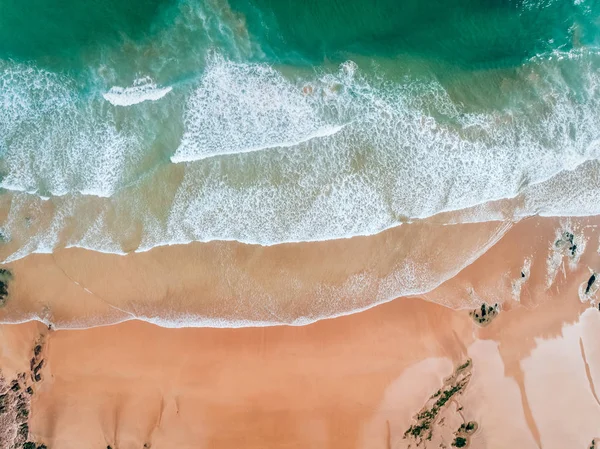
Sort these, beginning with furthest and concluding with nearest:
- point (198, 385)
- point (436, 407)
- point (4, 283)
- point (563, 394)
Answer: point (563, 394) < point (436, 407) < point (198, 385) < point (4, 283)

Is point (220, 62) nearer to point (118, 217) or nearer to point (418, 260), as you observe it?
point (118, 217)

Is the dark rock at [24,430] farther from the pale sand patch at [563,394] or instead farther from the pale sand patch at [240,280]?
the pale sand patch at [563,394]

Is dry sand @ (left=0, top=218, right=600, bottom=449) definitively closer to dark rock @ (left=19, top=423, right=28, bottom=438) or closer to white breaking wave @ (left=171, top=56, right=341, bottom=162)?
dark rock @ (left=19, top=423, right=28, bottom=438)

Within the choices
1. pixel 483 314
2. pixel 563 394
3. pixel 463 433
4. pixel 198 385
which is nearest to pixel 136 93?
pixel 198 385

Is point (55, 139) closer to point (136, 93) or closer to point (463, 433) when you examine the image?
point (136, 93)

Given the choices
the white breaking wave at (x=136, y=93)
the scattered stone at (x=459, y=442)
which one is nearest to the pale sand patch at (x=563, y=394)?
the scattered stone at (x=459, y=442)

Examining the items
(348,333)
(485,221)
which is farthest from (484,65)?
(348,333)
